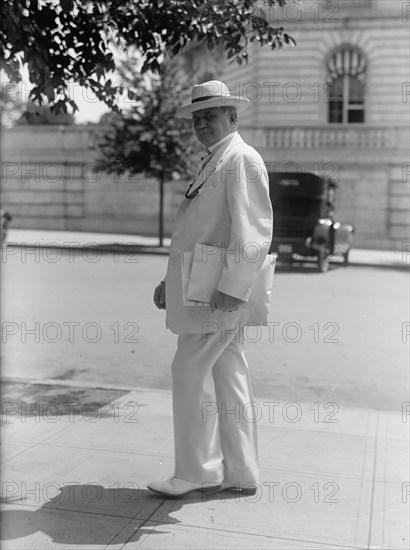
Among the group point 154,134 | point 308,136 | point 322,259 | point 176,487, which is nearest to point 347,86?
point 308,136

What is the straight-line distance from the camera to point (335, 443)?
4.90 m

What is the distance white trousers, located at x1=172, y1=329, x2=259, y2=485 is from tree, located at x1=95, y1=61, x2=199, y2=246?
20.7 metres

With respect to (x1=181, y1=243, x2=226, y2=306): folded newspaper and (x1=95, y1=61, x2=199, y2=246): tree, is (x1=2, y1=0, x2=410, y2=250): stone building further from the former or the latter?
(x1=181, y1=243, x2=226, y2=306): folded newspaper

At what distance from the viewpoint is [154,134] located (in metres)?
24.4

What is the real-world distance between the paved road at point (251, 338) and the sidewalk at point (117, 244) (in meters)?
7.11

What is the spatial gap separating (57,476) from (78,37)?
292 cm

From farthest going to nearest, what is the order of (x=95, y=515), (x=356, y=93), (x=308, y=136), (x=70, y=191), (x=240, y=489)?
(x=70, y=191), (x=356, y=93), (x=308, y=136), (x=240, y=489), (x=95, y=515)

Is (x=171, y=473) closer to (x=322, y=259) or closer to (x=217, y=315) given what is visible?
(x=217, y=315)

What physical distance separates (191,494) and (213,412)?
1.37ft

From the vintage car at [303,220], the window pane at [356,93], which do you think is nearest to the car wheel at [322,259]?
the vintage car at [303,220]

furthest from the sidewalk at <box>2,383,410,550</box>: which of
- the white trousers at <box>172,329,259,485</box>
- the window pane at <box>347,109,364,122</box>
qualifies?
the window pane at <box>347,109,364,122</box>

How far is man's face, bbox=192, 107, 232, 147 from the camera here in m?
4.00

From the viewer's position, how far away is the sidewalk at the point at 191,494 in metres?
3.50

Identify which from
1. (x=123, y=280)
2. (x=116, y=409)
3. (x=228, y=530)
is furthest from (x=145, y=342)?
(x=123, y=280)
